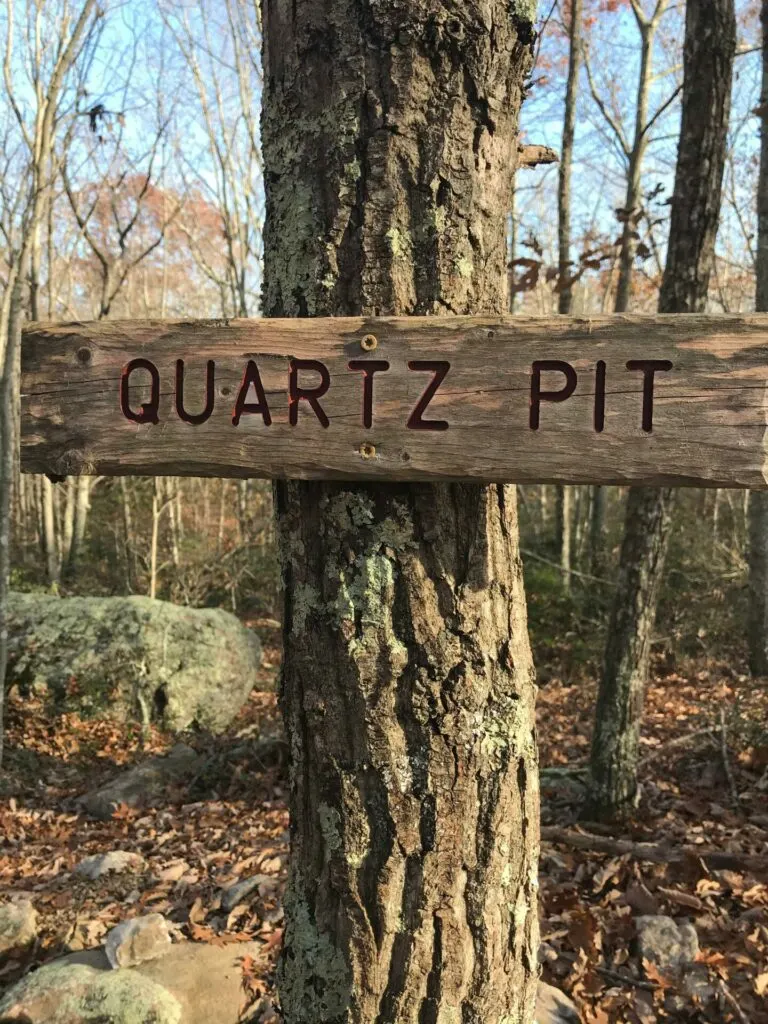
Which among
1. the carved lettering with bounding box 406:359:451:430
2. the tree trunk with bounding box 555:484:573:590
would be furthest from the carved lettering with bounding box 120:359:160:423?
the tree trunk with bounding box 555:484:573:590

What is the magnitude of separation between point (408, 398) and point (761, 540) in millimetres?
6810

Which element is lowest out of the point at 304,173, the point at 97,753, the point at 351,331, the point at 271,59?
the point at 97,753

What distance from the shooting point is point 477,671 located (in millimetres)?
1535

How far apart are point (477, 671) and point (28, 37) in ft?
31.5

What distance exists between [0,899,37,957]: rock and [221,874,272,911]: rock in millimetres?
896

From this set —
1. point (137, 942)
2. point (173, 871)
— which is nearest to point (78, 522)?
point (173, 871)

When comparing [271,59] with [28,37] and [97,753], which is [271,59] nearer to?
[97,753]

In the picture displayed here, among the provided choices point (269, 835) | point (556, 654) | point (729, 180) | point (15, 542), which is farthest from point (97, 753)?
point (729, 180)

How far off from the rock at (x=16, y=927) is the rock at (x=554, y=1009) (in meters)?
2.40

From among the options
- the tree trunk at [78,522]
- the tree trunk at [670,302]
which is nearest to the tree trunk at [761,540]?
the tree trunk at [670,302]

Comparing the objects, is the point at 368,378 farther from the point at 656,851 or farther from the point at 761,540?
the point at 761,540

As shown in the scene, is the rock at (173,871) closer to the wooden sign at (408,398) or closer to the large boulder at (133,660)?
the large boulder at (133,660)

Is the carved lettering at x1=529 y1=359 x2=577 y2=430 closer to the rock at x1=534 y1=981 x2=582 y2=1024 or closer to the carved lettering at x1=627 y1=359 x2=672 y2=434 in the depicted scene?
the carved lettering at x1=627 y1=359 x2=672 y2=434

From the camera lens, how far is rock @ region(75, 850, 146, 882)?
13.4 feet
